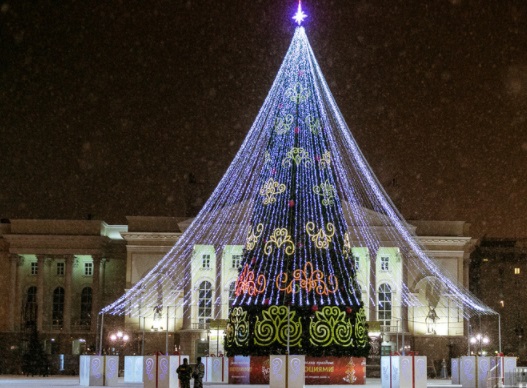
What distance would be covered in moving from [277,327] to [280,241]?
2.82 meters

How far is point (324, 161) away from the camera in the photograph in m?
32.1

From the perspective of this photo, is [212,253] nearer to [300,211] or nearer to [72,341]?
[72,341]

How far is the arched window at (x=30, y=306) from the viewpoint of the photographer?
78.0 meters

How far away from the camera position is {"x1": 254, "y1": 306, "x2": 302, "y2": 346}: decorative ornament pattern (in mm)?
31953

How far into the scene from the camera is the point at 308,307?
31922 millimetres

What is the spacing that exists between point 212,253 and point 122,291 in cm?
1086

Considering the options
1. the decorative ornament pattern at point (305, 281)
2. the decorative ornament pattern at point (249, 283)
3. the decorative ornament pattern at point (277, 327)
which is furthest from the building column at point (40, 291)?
the decorative ornament pattern at point (305, 281)

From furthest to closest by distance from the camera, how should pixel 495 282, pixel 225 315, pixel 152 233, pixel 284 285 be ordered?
pixel 495 282 < pixel 152 233 < pixel 225 315 < pixel 284 285

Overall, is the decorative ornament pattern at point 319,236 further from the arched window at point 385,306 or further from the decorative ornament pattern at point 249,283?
the arched window at point 385,306

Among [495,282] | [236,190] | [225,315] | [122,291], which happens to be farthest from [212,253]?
[236,190]

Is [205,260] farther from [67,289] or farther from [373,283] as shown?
[373,283]

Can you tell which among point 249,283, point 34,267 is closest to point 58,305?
point 34,267

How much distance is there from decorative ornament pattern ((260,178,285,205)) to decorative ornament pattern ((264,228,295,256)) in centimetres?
102

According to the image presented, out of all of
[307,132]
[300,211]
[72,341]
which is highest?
[307,132]
